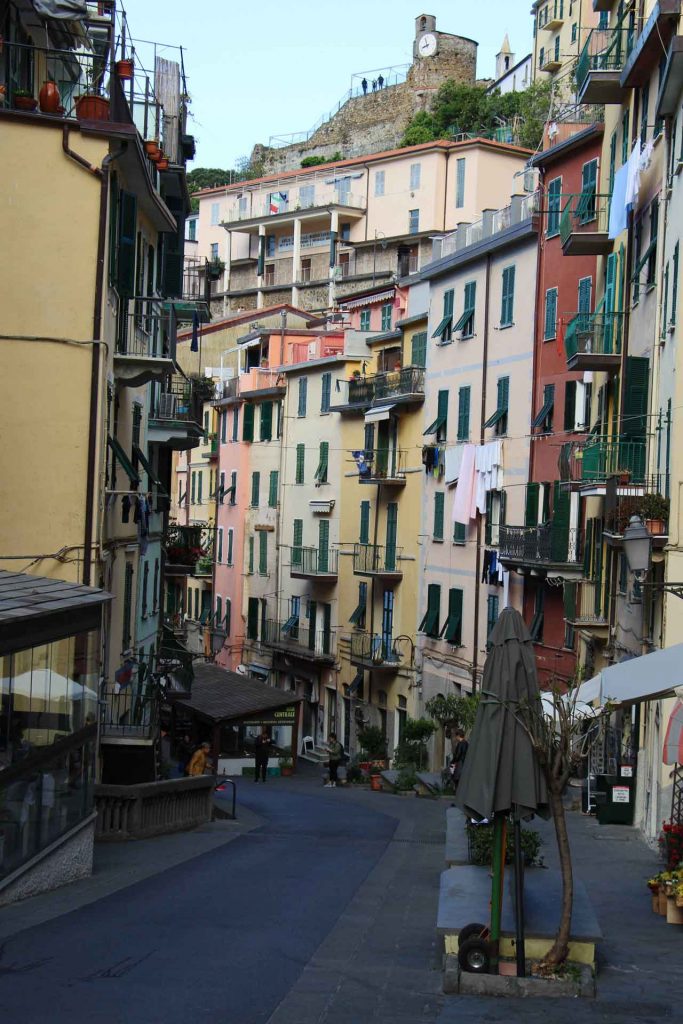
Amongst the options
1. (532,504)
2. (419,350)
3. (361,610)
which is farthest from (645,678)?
(361,610)

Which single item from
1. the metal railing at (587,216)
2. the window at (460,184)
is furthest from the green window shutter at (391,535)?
the window at (460,184)

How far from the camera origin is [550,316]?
3947 centimetres

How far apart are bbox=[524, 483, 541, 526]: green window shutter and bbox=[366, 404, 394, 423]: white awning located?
40.0 feet

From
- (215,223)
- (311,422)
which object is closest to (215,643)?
(311,422)

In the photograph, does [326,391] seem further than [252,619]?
No

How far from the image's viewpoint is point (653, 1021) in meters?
11.1

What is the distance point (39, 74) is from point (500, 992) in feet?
65.5

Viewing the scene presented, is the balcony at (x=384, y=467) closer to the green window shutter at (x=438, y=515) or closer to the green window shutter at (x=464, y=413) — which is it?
the green window shutter at (x=438, y=515)

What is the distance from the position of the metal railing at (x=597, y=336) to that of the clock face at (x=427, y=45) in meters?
83.7

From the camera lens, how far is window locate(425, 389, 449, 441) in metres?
47.0

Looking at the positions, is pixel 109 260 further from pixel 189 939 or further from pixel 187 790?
pixel 189 939

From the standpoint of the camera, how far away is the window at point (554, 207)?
38.4 metres

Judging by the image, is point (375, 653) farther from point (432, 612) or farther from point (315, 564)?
point (315, 564)

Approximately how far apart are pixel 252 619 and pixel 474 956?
174 ft
